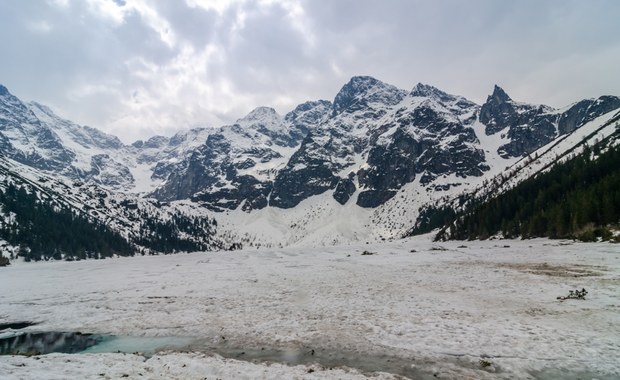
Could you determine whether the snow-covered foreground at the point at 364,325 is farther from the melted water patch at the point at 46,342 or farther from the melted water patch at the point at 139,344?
the melted water patch at the point at 46,342

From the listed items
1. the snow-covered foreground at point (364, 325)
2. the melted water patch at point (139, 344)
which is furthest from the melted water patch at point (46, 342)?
the snow-covered foreground at point (364, 325)

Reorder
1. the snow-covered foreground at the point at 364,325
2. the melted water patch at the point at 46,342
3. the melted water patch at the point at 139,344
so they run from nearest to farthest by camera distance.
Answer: the snow-covered foreground at the point at 364,325 < the melted water patch at the point at 139,344 < the melted water patch at the point at 46,342

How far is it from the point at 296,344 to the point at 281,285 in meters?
21.2

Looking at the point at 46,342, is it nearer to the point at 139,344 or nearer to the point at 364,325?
the point at 139,344

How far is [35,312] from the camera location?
2964 cm

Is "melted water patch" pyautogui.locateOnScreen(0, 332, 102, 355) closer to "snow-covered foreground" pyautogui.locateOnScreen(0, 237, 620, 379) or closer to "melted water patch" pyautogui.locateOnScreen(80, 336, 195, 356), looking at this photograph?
"melted water patch" pyautogui.locateOnScreen(80, 336, 195, 356)

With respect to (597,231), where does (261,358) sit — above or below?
below

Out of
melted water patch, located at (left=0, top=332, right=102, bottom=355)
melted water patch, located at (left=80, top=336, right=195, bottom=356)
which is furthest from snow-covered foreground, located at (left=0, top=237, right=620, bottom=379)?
melted water patch, located at (left=0, top=332, right=102, bottom=355)

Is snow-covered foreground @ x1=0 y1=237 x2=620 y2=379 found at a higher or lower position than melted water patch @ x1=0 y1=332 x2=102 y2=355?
higher

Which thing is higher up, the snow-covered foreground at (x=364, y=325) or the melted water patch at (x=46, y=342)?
the snow-covered foreground at (x=364, y=325)

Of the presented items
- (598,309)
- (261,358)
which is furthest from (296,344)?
(598,309)

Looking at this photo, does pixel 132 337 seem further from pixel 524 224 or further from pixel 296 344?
pixel 524 224

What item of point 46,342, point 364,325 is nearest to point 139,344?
point 46,342

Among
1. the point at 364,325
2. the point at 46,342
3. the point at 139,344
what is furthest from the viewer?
the point at 46,342
